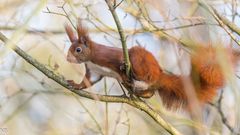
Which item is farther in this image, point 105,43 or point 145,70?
point 105,43

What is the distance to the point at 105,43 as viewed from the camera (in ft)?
10.8

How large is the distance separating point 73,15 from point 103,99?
2.05ft

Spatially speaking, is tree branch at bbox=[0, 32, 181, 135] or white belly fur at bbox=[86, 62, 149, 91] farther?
white belly fur at bbox=[86, 62, 149, 91]

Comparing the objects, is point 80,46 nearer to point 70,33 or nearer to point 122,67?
point 70,33

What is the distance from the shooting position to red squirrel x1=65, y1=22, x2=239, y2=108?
2350 millimetres

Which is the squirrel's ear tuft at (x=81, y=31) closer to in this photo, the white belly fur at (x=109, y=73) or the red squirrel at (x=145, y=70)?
the red squirrel at (x=145, y=70)

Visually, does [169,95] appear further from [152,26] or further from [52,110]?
[52,110]

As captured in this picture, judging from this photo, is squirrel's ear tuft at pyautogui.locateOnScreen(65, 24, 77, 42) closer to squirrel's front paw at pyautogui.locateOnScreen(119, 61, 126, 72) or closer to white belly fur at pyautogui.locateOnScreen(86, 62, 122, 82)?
white belly fur at pyautogui.locateOnScreen(86, 62, 122, 82)

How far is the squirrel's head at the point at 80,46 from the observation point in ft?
7.93

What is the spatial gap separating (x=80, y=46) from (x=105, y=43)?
0.85 meters

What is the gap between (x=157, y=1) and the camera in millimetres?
2361

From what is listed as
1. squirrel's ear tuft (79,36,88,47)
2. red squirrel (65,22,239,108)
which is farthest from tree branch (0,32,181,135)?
squirrel's ear tuft (79,36,88,47)

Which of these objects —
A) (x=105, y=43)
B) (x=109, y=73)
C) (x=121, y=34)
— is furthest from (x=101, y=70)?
(x=105, y=43)

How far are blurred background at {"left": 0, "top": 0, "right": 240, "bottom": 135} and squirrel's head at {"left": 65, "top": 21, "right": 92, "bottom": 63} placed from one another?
68 mm
